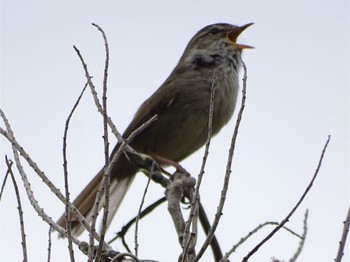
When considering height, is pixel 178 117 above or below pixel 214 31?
below

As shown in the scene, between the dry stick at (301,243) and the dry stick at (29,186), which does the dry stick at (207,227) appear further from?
the dry stick at (29,186)

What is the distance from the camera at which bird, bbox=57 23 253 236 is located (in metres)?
6.23

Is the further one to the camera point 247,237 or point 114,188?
point 114,188

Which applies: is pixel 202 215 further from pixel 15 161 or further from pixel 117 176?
pixel 117 176

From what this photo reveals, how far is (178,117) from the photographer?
6.30 meters

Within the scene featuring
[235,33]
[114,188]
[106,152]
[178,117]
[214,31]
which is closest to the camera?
[106,152]

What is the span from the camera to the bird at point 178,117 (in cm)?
623

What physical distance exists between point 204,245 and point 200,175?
326 millimetres

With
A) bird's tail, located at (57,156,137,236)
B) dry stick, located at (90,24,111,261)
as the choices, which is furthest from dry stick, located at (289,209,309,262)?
bird's tail, located at (57,156,137,236)

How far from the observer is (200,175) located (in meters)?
2.98

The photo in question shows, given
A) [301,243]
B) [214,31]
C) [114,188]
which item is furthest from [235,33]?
[301,243]

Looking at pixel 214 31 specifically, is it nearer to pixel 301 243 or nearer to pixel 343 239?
pixel 301 243

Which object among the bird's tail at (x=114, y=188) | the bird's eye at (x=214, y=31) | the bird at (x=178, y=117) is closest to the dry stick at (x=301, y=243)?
the bird at (x=178, y=117)

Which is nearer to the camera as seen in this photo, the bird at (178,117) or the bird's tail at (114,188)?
the bird at (178,117)
